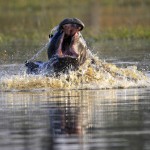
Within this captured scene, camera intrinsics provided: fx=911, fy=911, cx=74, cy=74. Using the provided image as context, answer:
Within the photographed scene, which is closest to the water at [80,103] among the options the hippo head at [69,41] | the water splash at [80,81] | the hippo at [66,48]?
the water splash at [80,81]

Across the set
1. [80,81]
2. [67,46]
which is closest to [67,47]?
[67,46]

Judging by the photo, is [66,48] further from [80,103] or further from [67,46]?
[80,103]

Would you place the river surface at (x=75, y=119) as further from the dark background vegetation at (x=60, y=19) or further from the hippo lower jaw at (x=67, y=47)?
the dark background vegetation at (x=60, y=19)

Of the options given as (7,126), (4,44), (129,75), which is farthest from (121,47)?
(7,126)

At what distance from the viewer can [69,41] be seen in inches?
647

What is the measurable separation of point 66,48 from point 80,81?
0.75 m

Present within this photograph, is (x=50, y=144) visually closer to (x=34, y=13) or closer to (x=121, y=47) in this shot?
(x=121, y=47)

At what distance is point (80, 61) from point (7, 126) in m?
5.62

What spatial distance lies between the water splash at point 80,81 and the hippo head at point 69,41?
1.02ft

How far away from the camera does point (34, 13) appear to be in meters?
44.0

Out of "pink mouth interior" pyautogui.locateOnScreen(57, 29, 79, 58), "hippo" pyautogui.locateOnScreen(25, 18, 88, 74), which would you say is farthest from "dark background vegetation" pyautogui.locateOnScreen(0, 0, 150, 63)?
"pink mouth interior" pyautogui.locateOnScreen(57, 29, 79, 58)

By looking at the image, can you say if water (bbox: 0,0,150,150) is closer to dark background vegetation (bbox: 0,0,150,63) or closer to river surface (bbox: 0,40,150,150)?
river surface (bbox: 0,40,150,150)

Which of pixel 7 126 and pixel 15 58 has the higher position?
pixel 15 58

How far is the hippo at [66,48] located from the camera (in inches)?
629
